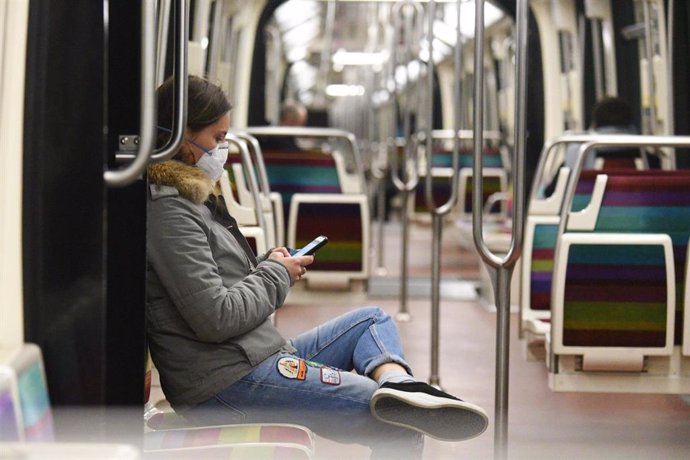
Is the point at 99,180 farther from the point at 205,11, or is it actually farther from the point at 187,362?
the point at 205,11

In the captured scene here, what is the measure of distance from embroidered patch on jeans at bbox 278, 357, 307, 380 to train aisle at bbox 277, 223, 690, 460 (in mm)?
982

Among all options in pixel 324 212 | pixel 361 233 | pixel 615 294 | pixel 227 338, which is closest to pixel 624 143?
pixel 615 294

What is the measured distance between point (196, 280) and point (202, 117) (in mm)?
437

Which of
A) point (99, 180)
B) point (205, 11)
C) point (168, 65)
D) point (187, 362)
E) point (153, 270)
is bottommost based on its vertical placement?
point (187, 362)

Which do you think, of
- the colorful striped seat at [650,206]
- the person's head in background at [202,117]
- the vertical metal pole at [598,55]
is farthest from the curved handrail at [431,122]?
the vertical metal pole at [598,55]

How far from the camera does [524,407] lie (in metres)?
4.96

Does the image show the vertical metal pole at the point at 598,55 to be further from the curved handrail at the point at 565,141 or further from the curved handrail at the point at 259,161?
the curved handrail at the point at 259,161

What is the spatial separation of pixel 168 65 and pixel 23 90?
361 centimetres

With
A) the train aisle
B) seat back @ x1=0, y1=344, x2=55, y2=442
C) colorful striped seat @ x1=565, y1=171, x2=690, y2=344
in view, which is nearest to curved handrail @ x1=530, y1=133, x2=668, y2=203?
colorful striped seat @ x1=565, y1=171, x2=690, y2=344

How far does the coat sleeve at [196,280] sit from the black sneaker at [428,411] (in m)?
0.40

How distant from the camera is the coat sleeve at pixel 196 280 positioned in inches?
109

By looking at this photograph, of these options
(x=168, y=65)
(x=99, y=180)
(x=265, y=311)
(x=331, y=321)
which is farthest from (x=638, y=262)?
(x=99, y=180)

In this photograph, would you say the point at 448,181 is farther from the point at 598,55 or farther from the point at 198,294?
the point at 198,294

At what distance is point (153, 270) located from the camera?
280cm
